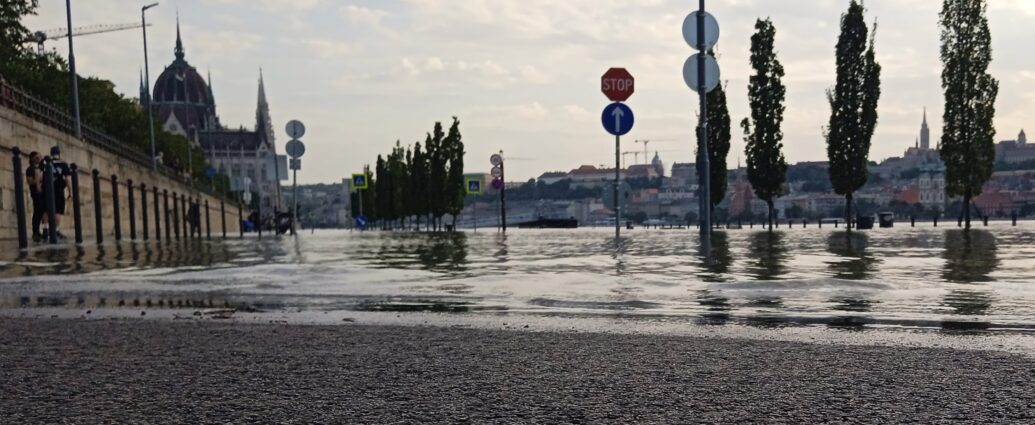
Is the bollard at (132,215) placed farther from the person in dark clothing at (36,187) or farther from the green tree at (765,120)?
the green tree at (765,120)

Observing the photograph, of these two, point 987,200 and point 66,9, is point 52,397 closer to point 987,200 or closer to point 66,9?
point 66,9

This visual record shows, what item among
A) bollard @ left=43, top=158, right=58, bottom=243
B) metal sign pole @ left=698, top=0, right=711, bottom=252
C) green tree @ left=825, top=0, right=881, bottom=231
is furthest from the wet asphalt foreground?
green tree @ left=825, top=0, right=881, bottom=231

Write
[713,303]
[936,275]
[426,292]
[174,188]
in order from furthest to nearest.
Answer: [174,188], [936,275], [426,292], [713,303]

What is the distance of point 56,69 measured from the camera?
223ft

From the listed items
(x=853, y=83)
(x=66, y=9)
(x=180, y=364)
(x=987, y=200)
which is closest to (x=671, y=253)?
(x=180, y=364)

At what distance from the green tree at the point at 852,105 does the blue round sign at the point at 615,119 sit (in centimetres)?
2487

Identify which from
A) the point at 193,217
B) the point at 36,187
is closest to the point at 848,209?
the point at 193,217

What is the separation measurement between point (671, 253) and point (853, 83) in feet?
105

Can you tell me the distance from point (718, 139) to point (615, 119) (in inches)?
1151

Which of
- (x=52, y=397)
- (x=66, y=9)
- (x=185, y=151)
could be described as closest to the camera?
(x=52, y=397)

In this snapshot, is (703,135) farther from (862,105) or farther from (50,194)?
(862,105)

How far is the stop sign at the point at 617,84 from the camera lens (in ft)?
65.0

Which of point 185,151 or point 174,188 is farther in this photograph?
point 185,151

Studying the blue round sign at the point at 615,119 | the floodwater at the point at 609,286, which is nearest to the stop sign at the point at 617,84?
the blue round sign at the point at 615,119
